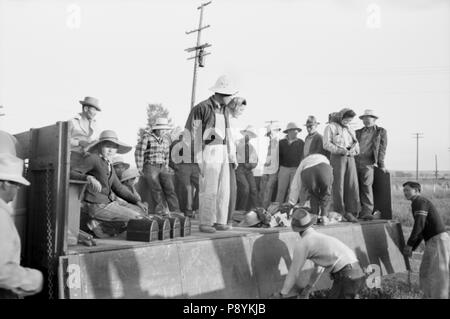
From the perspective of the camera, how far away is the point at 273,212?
21.0 ft

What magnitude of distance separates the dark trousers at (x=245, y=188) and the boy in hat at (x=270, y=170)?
0.26m

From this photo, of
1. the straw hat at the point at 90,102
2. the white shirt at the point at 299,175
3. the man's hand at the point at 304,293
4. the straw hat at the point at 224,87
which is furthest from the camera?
the white shirt at the point at 299,175

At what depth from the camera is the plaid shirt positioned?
746 centimetres

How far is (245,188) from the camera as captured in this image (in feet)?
28.6

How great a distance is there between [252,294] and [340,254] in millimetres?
1114

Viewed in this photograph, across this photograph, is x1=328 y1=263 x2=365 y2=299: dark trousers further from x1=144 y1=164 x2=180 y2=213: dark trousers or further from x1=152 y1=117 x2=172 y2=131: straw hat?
x1=152 y1=117 x2=172 y2=131: straw hat

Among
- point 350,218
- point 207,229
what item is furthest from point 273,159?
point 207,229

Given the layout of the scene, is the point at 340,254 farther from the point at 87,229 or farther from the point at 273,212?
the point at 87,229

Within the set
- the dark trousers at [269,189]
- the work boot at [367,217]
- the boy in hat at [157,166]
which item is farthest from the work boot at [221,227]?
Answer: the dark trousers at [269,189]

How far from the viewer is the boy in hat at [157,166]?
745 centimetres

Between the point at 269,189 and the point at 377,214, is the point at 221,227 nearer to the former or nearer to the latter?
the point at 269,189

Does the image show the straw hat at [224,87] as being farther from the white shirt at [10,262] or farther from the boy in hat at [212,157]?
the white shirt at [10,262]

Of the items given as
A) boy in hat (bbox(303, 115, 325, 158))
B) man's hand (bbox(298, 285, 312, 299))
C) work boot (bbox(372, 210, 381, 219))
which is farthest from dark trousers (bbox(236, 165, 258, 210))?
man's hand (bbox(298, 285, 312, 299))
